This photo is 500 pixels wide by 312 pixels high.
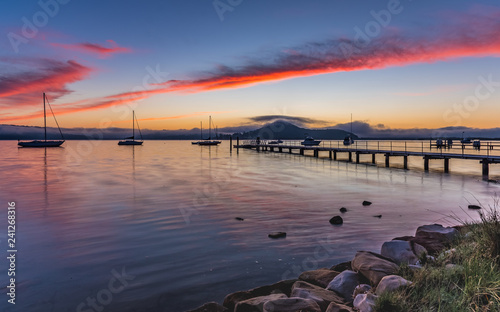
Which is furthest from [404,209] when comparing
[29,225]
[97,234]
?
[29,225]

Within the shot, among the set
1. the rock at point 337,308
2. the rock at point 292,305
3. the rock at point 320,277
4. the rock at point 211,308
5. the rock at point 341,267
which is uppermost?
the rock at point 337,308

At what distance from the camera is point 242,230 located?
1309cm

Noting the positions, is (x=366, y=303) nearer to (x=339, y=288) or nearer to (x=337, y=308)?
(x=337, y=308)

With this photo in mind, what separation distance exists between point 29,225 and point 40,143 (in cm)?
12834

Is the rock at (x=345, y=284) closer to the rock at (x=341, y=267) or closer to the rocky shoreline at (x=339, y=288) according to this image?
the rocky shoreline at (x=339, y=288)

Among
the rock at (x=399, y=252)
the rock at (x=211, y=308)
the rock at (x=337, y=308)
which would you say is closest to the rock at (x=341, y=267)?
the rock at (x=399, y=252)

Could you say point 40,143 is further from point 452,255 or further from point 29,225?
point 452,255

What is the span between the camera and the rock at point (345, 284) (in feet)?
21.4

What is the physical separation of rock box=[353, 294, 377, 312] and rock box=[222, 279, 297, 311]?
1.94 metres

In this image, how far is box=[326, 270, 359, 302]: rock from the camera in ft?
21.4

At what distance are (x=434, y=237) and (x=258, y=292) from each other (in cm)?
562

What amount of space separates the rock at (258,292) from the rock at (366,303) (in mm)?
1941

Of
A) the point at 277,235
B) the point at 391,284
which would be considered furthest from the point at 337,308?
the point at 277,235

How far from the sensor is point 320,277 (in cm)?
759
